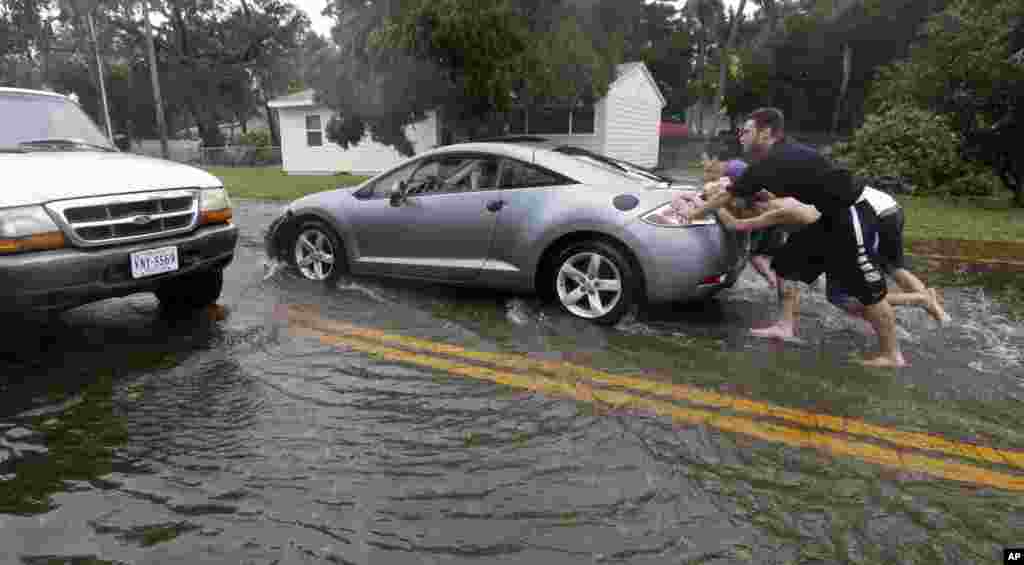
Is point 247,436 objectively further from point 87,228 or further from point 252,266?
point 252,266

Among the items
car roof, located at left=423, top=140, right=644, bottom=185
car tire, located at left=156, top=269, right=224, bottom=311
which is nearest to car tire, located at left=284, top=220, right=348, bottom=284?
car tire, located at left=156, top=269, right=224, bottom=311

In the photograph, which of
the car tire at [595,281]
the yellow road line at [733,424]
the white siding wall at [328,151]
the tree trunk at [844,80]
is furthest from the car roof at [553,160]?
the tree trunk at [844,80]

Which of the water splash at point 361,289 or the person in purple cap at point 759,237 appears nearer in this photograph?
the person in purple cap at point 759,237

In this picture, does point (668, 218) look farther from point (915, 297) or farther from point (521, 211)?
point (915, 297)

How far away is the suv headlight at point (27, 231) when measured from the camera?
3531 millimetres

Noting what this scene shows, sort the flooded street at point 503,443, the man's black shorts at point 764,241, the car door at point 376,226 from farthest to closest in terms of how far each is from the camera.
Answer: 1. the car door at point 376,226
2. the man's black shorts at point 764,241
3. the flooded street at point 503,443

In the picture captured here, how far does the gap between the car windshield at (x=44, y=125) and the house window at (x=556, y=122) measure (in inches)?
690

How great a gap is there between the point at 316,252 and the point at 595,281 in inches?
111

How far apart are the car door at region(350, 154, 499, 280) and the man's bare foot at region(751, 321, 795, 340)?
2.09 meters

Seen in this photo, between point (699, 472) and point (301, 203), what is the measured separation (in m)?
4.68

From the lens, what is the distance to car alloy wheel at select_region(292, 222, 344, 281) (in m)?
Answer: 6.07

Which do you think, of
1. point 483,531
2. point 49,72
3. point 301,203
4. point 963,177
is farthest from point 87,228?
point 49,72

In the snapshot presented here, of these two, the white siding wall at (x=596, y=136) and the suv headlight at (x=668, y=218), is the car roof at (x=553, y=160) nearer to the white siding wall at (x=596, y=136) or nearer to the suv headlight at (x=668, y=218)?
the suv headlight at (x=668, y=218)

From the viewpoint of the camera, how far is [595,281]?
15.8ft
